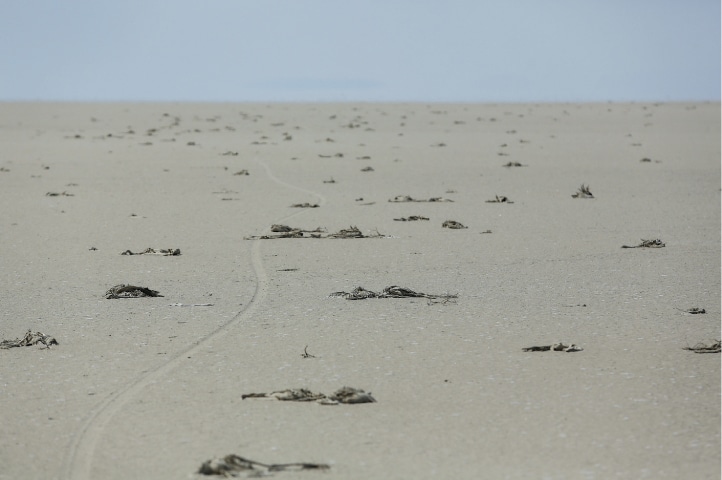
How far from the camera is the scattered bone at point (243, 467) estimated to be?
4215 millimetres

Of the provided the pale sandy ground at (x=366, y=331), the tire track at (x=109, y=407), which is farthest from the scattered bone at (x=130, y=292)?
the tire track at (x=109, y=407)

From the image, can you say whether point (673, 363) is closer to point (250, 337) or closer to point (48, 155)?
point (250, 337)

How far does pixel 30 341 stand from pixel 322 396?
2.14m

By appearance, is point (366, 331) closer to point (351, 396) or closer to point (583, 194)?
point (351, 396)

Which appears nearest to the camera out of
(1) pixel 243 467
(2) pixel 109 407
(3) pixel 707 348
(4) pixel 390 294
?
(1) pixel 243 467

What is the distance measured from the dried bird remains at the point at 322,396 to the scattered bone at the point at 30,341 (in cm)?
171

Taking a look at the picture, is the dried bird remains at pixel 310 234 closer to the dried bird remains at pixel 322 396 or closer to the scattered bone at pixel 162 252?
the scattered bone at pixel 162 252

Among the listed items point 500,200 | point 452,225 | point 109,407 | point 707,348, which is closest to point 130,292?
point 109,407

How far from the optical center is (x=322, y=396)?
17.4 feet

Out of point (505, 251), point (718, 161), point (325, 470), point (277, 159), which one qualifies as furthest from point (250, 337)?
point (718, 161)

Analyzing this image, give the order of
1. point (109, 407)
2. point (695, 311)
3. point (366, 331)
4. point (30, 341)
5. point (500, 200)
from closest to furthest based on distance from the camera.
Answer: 1. point (109, 407)
2. point (30, 341)
3. point (366, 331)
4. point (695, 311)
5. point (500, 200)

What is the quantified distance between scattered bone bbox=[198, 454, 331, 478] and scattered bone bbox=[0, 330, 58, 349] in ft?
8.09

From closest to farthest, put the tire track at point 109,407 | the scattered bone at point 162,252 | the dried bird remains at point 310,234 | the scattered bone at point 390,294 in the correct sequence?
the tire track at point 109,407 < the scattered bone at point 390,294 < the scattered bone at point 162,252 < the dried bird remains at point 310,234

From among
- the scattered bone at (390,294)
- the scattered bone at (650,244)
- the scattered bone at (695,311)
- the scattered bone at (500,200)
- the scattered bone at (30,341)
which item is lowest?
the scattered bone at (500,200)
